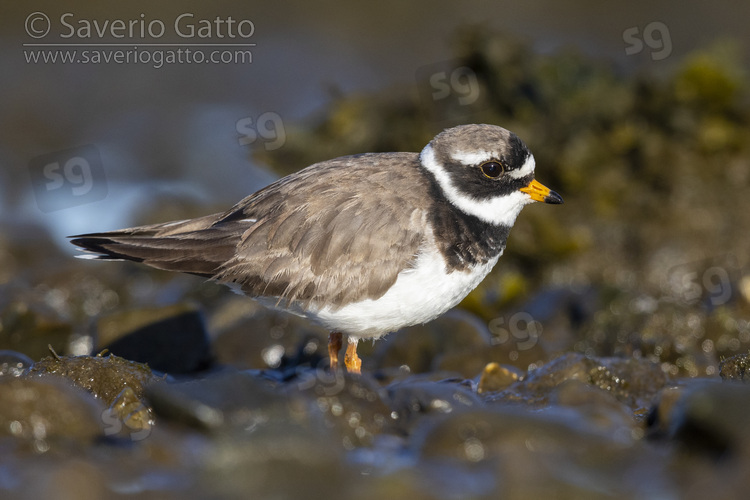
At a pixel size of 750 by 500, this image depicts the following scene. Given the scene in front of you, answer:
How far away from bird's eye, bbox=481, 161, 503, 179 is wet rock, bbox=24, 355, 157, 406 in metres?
2.62

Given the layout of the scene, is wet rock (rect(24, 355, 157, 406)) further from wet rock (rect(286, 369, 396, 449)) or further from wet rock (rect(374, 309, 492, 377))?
wet rock (rect(374, 309, 492, 377))

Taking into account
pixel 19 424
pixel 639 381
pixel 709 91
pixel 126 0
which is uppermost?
pixel 126 0

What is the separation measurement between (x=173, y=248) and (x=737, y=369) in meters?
3.96

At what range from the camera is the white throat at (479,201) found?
5.50 m

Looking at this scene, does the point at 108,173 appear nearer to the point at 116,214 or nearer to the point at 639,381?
the point at 116,214

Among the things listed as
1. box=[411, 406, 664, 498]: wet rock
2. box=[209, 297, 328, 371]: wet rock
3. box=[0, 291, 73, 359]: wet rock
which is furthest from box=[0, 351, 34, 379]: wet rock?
box=[411, 406, 664, 498]: wet rock

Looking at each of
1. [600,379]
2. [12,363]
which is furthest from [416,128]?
[12,363]

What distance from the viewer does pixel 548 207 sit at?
8.78 m

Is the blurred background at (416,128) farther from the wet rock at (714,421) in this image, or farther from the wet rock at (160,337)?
the wet rock at (714,421)

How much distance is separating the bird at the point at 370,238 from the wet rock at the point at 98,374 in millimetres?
854

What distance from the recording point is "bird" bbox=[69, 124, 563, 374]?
5.30 metres

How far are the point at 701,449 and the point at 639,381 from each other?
55.5 inches

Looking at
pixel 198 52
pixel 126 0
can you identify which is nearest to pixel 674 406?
pixel 198 52

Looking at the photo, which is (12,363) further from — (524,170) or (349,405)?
(524,170)
